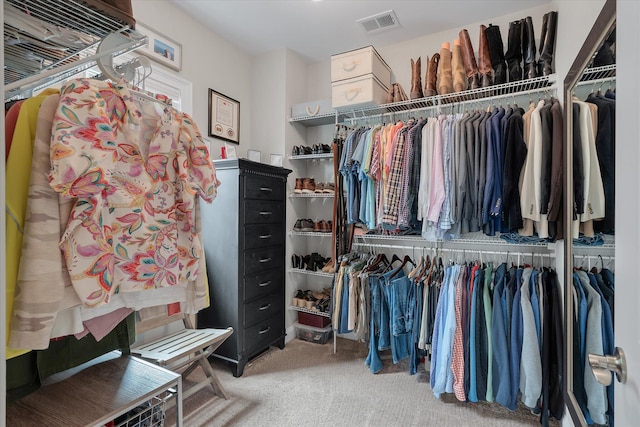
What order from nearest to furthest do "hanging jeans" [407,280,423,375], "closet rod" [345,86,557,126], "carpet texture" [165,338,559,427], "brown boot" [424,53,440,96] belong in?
"carpet texture" [165,338,559,427]
"closet rod" [345,86,557,126]
"hanging jeans" [407,280,423,375]
"brown boot" [424,53,440,96]

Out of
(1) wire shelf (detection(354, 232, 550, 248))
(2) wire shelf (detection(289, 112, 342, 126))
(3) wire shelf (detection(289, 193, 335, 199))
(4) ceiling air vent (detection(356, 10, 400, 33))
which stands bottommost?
(1) wire shelf (detection(354, 232, 550, 248))

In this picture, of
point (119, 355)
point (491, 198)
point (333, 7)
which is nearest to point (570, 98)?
point (491, 198)

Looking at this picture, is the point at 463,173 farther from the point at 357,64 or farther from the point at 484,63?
the point at 357,64

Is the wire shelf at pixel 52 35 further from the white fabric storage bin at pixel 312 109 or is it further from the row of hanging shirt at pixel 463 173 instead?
the white fabric storage bin at pixel 312 109

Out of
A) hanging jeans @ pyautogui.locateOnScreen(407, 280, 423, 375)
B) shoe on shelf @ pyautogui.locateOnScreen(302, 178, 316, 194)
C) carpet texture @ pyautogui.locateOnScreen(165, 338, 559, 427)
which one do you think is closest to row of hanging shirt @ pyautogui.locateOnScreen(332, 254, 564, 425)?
hanging jeans @ pyautogui.locateOnScreen(407, 280, 423, 375)

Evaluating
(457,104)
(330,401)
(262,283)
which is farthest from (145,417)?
(457,104)

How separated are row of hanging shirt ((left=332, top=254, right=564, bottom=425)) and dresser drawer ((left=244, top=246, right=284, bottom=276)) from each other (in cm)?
68

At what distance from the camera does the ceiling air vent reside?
2.45 m

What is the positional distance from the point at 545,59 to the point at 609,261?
1.75 meters

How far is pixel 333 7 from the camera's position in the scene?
2.35 m

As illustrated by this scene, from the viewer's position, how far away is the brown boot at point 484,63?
2.21 m

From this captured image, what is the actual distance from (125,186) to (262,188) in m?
1.63

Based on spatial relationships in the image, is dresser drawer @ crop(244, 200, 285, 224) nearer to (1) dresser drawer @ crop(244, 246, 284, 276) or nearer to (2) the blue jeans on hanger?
(1) dresser drawer @ crop(244, 246, 284, 276)

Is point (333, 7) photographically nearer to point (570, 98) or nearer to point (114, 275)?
point (570, 98)
